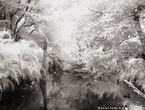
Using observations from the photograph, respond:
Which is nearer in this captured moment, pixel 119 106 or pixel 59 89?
pixel 119 106

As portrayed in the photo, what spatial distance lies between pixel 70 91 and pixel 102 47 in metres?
4.32

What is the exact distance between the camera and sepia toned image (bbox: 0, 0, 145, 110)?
467 centimetres

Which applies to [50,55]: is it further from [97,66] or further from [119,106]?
[97,66]

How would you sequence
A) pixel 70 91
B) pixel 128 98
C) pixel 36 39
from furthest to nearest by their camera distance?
pixel 36 39 < pixel 70 91 < pixel 128 98

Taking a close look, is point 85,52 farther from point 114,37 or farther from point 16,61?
point 16,61

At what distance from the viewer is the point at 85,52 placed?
525 cm

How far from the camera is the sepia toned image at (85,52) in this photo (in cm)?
467

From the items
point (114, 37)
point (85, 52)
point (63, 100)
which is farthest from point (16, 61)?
point (114, 37)

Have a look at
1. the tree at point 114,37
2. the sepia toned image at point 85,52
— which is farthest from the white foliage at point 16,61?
the tree at point 114,37

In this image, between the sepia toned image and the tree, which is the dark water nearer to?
the sepia toned image

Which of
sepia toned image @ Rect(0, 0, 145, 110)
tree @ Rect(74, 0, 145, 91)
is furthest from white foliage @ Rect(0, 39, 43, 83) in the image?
tree @ Rect(74, 0, 145, 91)

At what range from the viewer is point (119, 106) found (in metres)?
6.49

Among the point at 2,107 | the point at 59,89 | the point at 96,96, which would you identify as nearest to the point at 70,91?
the point at 59,89

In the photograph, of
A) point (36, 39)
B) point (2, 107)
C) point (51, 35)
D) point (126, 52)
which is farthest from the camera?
point (51, 35)
